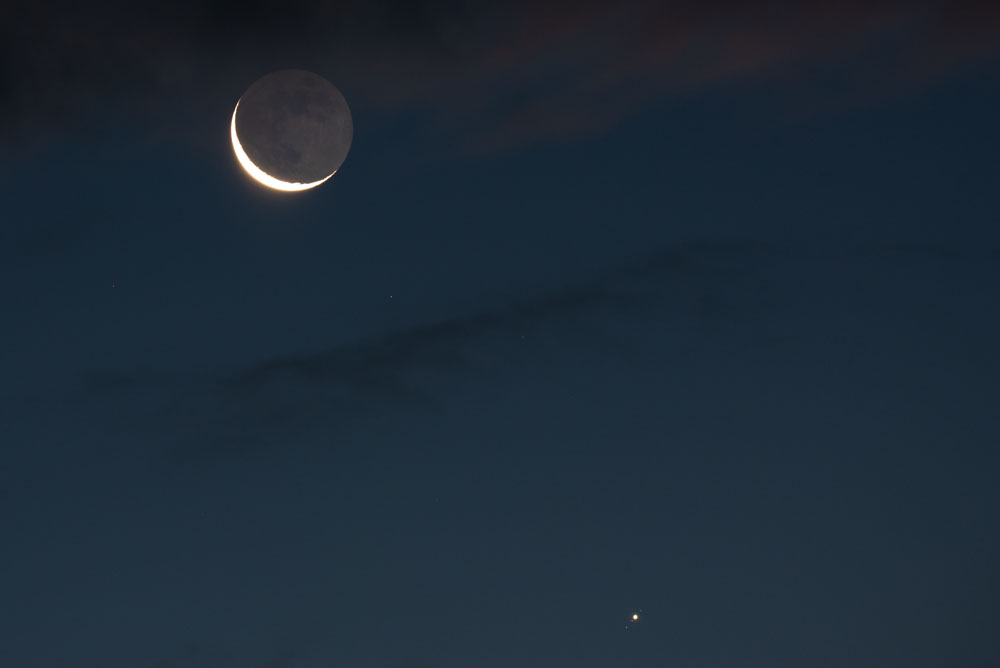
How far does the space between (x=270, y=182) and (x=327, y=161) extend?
2750mm

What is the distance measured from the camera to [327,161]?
121ft

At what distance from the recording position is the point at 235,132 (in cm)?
3666

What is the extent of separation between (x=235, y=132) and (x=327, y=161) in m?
4.33

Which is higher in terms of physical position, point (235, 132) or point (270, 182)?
point (235, 132)

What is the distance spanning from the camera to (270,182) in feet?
117

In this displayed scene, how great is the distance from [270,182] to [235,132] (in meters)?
3.14
